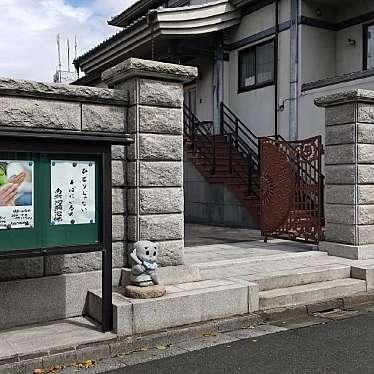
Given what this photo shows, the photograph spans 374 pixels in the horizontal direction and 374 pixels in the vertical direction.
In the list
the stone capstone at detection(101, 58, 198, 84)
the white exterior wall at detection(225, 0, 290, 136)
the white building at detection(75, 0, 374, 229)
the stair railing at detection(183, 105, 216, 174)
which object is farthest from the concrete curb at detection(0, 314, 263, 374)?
the white exterior wall at detection(225, 0, 290, 136)

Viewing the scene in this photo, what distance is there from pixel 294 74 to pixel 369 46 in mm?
2180

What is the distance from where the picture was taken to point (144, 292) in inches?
219

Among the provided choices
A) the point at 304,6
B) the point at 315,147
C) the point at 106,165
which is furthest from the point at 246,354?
the point at 304,6

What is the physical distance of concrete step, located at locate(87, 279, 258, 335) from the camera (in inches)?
211

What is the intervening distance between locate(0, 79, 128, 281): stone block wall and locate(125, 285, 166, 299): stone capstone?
687 millimetres

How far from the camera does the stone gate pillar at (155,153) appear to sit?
20.2 feet

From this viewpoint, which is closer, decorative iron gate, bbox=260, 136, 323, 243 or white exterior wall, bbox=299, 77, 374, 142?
decorative iron gate, bbox=260, 136, 323, 243

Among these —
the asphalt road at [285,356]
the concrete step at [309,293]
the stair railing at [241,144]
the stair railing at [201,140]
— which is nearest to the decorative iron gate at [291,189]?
the concrete step at [309,293]

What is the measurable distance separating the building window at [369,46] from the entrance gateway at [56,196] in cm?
1115

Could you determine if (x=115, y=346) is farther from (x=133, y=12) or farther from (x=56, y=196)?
(x=133, y=12)

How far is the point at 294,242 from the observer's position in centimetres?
1021

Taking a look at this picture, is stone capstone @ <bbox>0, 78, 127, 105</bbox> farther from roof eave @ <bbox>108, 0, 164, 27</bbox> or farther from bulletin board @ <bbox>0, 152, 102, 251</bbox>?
roof eave @ <bbox>108, 0, 164, 27</bbox>

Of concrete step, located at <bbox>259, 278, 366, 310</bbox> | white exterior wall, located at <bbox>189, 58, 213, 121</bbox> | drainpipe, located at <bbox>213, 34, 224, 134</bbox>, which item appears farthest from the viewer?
white exterior wall, located at <bbox>189, 58, 213, 121</bbox>

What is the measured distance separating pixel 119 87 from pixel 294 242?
17.5 feet
